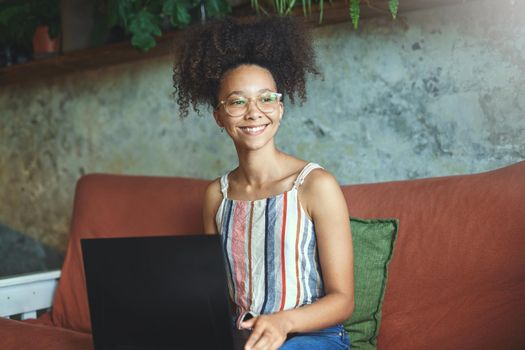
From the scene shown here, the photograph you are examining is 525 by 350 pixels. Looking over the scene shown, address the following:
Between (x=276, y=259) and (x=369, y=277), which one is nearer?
(x=276, y=259)

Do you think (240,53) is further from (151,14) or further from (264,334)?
(151,14)

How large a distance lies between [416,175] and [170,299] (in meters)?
1.15

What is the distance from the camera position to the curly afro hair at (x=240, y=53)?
1616 mm

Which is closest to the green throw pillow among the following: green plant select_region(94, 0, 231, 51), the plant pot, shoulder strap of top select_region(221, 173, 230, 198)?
shoulder strap of top select_region(221, 173, 230, 198)

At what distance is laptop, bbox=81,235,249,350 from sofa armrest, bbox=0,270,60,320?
1.01 m

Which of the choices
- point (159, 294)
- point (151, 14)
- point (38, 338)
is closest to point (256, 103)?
point (159, 294)

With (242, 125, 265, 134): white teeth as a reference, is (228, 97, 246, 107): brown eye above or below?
above

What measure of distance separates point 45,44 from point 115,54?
465mm

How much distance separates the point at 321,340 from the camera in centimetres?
145

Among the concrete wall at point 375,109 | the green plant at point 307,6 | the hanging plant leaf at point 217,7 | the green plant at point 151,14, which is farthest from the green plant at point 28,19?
the green plant at point 307,6

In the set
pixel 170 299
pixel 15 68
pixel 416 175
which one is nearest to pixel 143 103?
pixel 15 68

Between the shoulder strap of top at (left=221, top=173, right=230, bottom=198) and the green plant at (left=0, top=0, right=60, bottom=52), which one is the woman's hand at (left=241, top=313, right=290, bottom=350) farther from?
the green plant at (left=0, top=0, right=60, bottom=52)

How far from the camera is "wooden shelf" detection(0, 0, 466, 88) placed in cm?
206

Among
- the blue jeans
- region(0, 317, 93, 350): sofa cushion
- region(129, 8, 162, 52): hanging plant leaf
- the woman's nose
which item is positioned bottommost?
region(0, 317, 93, 350): sofa cushion
